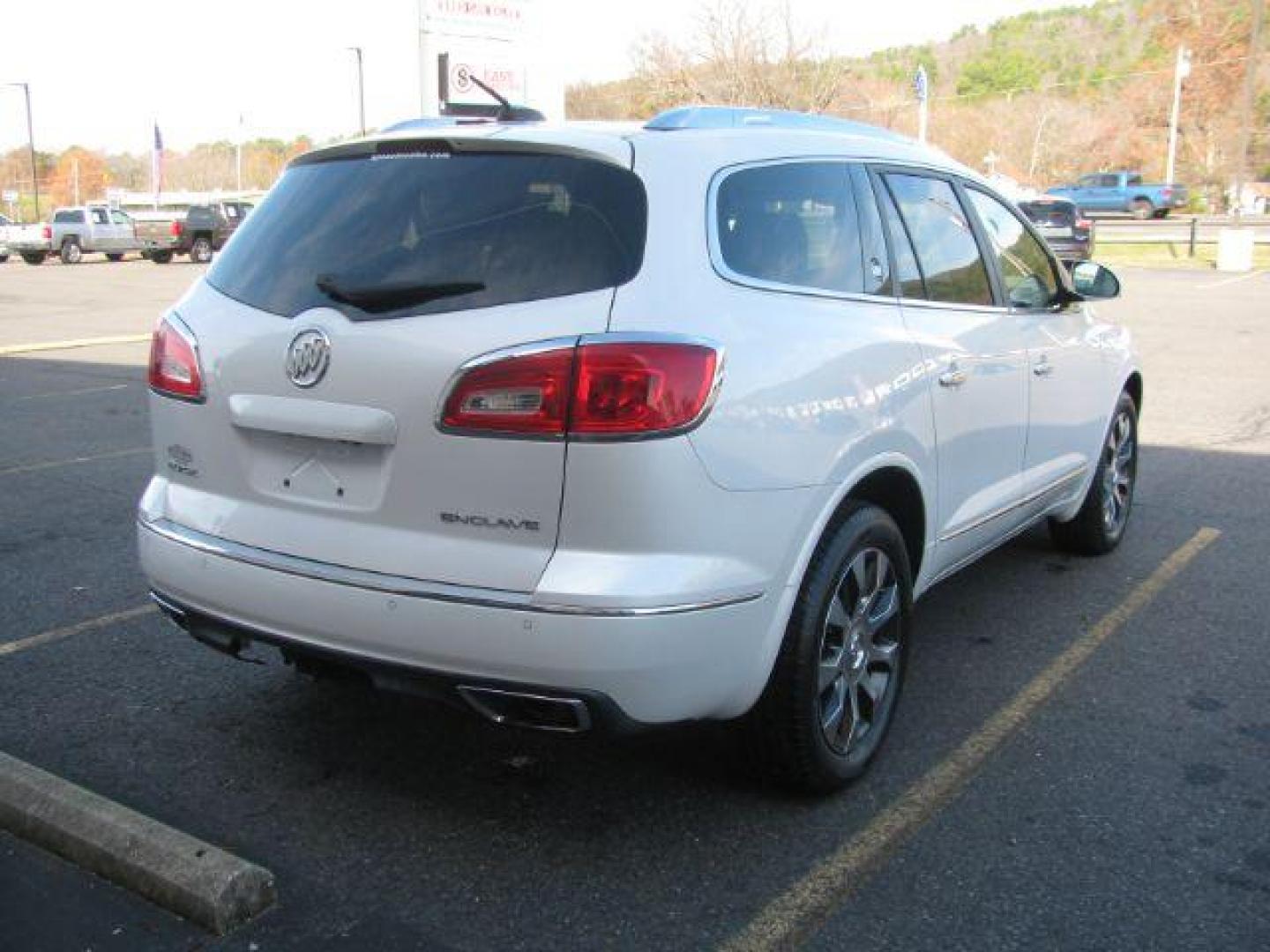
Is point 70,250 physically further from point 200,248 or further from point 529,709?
point 529,709

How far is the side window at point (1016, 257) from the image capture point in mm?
4637

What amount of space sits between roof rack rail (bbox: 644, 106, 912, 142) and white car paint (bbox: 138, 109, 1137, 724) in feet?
0.31

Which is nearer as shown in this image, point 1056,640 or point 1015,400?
point 1015,400

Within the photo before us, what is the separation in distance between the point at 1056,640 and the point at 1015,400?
1009mm

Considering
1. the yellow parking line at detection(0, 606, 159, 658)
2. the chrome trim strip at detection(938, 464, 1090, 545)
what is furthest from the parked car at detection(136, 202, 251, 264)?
the chrome trim strip at detection(938, 464, 1090, 545)

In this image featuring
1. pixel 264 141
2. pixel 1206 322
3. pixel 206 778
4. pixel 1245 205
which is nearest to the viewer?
pixel 206 778

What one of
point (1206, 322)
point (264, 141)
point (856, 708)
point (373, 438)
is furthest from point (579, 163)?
point (264, 141)

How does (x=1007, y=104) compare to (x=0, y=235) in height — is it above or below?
above

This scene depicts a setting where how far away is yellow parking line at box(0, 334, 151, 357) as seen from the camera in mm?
14320

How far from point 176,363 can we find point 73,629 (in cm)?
185

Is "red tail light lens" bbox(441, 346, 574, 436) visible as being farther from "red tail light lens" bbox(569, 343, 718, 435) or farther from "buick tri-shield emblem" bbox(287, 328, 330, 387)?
"buick tri-shield emblem" bbox(287, 328, 330, 387)

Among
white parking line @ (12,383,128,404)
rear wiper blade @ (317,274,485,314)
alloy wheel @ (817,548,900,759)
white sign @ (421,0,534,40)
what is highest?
white sign @ (421,0,534,40)

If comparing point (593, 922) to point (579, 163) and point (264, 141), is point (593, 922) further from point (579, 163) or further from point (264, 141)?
point (264, 141)

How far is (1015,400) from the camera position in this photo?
14.6 ft
